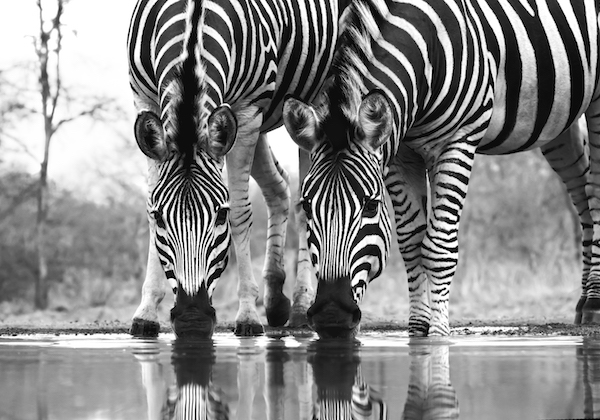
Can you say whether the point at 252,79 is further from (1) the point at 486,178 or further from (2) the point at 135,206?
(1) the point at 486,178

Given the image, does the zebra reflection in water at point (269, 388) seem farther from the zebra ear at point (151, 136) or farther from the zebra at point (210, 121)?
the zebra ear at point (151, 136)

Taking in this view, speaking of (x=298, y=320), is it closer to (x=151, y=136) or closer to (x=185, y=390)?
(x=151, y=136)

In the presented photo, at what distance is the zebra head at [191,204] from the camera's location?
6.34m

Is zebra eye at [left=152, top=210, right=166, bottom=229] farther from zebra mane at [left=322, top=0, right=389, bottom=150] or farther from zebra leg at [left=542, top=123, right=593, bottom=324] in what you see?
zebra leg at [left=542, top=123, right=593, bottom=324]

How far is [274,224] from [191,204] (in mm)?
3212

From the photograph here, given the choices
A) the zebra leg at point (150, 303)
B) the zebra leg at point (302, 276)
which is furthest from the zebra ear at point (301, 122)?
the zebra leg at point (302, 276)

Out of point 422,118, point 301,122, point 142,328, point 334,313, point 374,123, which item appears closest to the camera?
point 334,313

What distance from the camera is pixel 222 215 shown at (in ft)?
21.8

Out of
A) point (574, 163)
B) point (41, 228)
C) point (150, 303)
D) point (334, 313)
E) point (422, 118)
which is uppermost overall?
point (41, 228)

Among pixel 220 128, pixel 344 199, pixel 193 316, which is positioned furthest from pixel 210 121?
pixel 193 316

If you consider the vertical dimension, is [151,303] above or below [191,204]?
below

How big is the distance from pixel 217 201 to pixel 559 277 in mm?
13456

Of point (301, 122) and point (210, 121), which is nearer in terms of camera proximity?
point (301, 122)

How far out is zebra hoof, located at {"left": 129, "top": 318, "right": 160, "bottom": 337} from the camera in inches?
299
